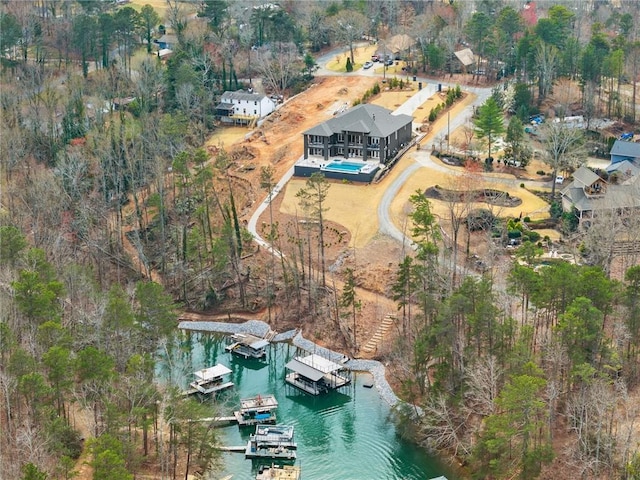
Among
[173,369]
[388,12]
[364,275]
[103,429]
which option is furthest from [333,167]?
[388,12]

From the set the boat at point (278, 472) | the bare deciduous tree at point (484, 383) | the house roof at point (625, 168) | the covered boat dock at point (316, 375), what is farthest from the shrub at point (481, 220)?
the boat at point (278, 472)

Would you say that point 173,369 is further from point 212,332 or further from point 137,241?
point 137,241

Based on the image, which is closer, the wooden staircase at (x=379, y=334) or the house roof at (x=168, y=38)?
the wooden staircase at (x=379, y=334)

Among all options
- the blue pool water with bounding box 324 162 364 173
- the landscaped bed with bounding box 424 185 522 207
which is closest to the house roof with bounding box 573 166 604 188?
the landscaped bed with bounding box 424 185 522 207

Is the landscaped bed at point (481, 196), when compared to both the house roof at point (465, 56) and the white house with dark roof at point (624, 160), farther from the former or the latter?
the house roof at point (465, 56)

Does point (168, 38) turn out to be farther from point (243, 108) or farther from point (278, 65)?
point (243, 108)
